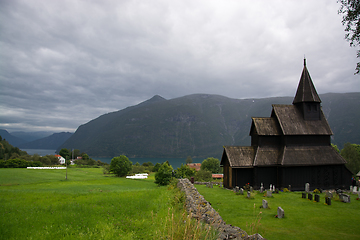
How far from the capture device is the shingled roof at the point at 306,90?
93.7 ft

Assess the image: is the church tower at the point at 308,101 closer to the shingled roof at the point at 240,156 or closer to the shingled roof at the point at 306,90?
the shingled roof at the point at 306,90

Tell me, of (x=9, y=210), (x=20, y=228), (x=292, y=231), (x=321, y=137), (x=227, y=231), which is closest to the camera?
(x=227, y=231)

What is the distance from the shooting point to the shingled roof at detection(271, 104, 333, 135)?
88.2 feet

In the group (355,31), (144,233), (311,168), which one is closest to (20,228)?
(144,233)

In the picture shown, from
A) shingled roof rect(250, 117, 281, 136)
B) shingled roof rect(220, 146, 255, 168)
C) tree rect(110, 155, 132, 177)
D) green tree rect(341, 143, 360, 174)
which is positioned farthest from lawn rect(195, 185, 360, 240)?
tree rect(110, 155, 132, 177)

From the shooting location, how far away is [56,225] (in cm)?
847

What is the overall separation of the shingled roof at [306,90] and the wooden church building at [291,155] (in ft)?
0.39

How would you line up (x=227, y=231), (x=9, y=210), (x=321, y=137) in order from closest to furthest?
(x=227, y=231) < (x=9, y=210) < (x=321, y=137)

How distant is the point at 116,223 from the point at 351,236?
1115 centimetres

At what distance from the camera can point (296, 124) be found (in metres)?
27.6

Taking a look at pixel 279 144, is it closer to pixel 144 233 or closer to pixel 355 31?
pixel 355 31

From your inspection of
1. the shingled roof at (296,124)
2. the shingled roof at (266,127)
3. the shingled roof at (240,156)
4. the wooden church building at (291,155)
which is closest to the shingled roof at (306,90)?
the wooden church building at (291,155)

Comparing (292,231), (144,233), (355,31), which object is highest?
(355,31)

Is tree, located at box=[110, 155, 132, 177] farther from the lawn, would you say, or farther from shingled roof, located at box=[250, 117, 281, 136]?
the lawn
